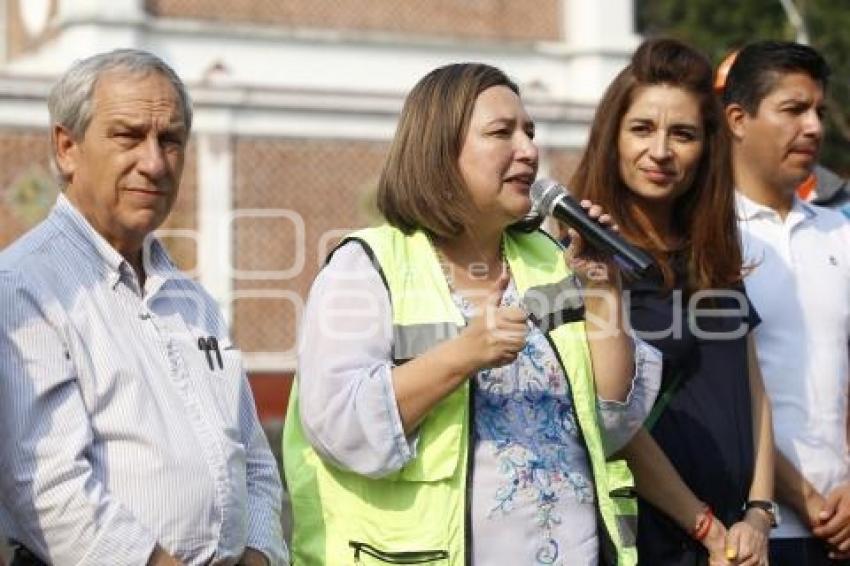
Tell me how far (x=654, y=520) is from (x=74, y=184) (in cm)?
172

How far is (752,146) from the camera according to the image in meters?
5.23

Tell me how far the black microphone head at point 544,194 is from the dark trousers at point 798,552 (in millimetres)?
1326

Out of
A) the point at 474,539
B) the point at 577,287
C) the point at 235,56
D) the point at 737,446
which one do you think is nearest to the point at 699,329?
the point at 737,446

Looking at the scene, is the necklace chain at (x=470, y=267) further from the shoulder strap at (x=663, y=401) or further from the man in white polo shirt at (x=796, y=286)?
the man in white polo shirt at (x=796, y=286)

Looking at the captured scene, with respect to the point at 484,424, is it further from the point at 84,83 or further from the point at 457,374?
the point at 84,83

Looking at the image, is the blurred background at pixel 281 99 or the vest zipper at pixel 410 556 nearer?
the vest zipper at pixel 410 556

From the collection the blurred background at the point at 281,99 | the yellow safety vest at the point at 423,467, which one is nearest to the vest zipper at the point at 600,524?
the yellow safety vest at the point at 423,467

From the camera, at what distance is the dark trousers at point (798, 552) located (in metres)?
4.86

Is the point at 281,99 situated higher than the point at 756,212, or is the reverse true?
the point at 281,99

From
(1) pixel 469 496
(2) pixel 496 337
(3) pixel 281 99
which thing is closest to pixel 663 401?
(1) pixel 469 496

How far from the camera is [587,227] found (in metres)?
4.02

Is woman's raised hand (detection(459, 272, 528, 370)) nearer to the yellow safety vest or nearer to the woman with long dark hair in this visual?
the yellow safety vest

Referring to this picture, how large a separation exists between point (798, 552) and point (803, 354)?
54 cm

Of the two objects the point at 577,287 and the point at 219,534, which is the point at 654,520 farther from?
the point at 219,534
